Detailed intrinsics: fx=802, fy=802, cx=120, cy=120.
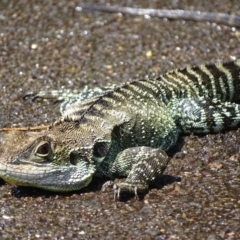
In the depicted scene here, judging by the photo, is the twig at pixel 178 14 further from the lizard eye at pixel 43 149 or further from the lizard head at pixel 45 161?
the lizard eye at pixel 43 149

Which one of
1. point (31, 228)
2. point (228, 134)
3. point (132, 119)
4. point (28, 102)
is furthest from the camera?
point (28, 102)

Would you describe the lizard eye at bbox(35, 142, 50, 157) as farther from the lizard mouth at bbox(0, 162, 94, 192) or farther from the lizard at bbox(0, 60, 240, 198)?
the lizard mouth at bbox(0, 162, 94, 192)

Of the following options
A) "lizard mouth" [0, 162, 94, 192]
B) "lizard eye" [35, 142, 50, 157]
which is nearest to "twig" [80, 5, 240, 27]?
"lizard mouth" [0, 162, 94, 192]

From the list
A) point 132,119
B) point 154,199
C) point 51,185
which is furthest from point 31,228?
point 132,119

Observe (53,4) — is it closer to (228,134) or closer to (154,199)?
(228,134)

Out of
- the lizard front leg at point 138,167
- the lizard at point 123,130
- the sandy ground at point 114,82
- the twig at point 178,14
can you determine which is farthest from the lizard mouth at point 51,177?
the twig at point 178,14

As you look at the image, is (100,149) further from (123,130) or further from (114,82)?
(114,82)
